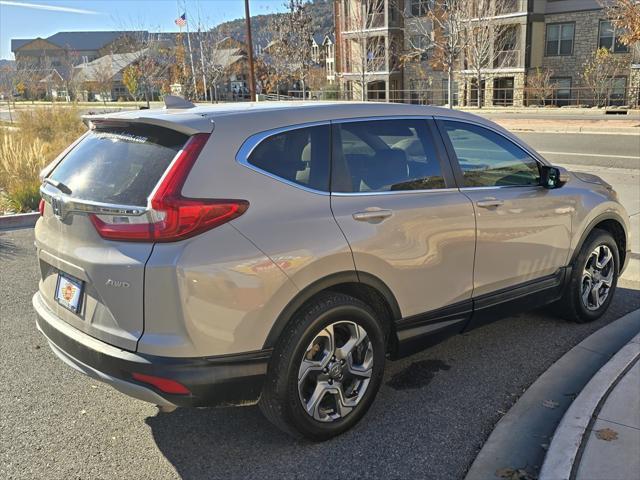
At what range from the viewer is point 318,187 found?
3.16 m

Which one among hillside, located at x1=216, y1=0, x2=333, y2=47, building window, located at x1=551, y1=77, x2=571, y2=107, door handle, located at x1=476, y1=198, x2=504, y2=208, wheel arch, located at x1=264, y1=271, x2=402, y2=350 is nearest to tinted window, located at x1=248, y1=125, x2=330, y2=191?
wheel arch, located at x1=264, y1=271, x2=402, y2=350

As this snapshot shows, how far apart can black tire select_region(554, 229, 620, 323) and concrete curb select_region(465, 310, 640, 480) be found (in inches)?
6.7

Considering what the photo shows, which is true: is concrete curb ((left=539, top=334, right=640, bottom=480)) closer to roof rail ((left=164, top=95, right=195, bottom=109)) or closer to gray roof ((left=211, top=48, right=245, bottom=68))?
roof rail ((left=164, top=95, right=195, bottom=109))

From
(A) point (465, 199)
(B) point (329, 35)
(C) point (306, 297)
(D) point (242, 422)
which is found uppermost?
(B) point (329, 35)

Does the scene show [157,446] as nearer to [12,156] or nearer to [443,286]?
[443,286]

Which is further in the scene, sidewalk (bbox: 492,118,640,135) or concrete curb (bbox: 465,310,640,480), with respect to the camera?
sidewalk (bbox: 492,118,640,135)

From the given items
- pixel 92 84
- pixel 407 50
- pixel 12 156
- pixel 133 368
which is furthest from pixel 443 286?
pixel 92 84

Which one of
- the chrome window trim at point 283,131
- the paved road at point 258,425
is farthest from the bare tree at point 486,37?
the chrome window trim at point 283,131

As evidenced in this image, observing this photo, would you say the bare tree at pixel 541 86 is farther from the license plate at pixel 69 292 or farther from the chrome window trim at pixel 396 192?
the license plate at pixel 69 292

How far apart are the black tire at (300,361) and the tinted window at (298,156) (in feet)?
2.08

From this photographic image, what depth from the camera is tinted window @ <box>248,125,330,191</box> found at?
3032 mm

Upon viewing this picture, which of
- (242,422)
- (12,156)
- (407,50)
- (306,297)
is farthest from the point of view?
(407,50)

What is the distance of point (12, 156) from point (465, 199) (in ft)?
32.0

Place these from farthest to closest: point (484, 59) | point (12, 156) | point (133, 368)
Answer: point (484, 59)
point (12, 156)
point (133, 368)
